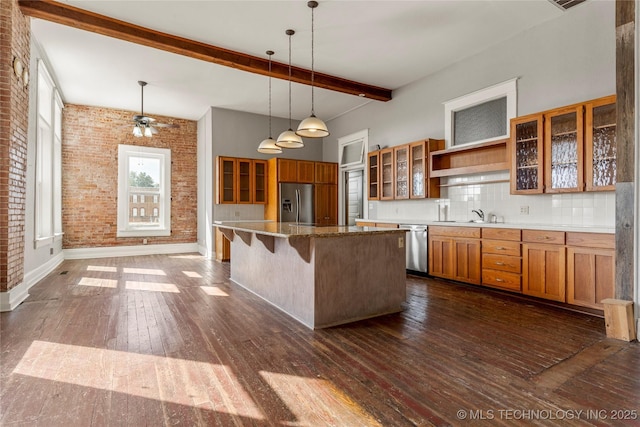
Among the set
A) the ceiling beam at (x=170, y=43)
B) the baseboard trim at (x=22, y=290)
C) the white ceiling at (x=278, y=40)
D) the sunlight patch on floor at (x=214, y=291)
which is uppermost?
the white ceiling at (x=278, y=40)

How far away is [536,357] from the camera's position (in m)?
2.44

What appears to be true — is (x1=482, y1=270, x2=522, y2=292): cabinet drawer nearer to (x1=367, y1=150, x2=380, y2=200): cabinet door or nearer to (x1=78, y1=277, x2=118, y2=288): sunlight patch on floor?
(x1=367, y1=150, x2=380, y2=200): cabinet door

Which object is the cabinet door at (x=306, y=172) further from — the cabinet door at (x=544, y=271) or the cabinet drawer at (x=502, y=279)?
the cabinet door at (x=544, y=271)

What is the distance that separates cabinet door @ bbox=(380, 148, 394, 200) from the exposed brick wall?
5261 millimetres

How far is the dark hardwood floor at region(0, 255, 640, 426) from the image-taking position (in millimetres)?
1785

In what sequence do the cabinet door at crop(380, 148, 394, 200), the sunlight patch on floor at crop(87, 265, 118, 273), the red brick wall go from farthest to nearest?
the red brick wall < the cabinet door at crop(380, 148, 394, 200) < the sunlight patch on floor at crop(87, 265, 118, 273)

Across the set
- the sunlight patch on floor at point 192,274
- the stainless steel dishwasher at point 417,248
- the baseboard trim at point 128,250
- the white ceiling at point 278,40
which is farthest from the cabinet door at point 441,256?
the baseboard trim at point 128,250

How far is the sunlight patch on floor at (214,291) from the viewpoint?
435 centimetres

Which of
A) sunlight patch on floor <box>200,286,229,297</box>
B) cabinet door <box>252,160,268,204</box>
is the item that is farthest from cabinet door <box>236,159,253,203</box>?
sunlight patch on floor <box>200,286,229,297</box>

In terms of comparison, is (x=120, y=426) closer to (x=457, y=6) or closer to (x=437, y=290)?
(x=437, y=290)

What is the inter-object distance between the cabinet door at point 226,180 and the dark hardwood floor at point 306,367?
3828mm

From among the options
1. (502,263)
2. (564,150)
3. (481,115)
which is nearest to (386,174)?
(481,115)

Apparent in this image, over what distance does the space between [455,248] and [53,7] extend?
579 cm

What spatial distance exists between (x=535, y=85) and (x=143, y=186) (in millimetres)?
8132
